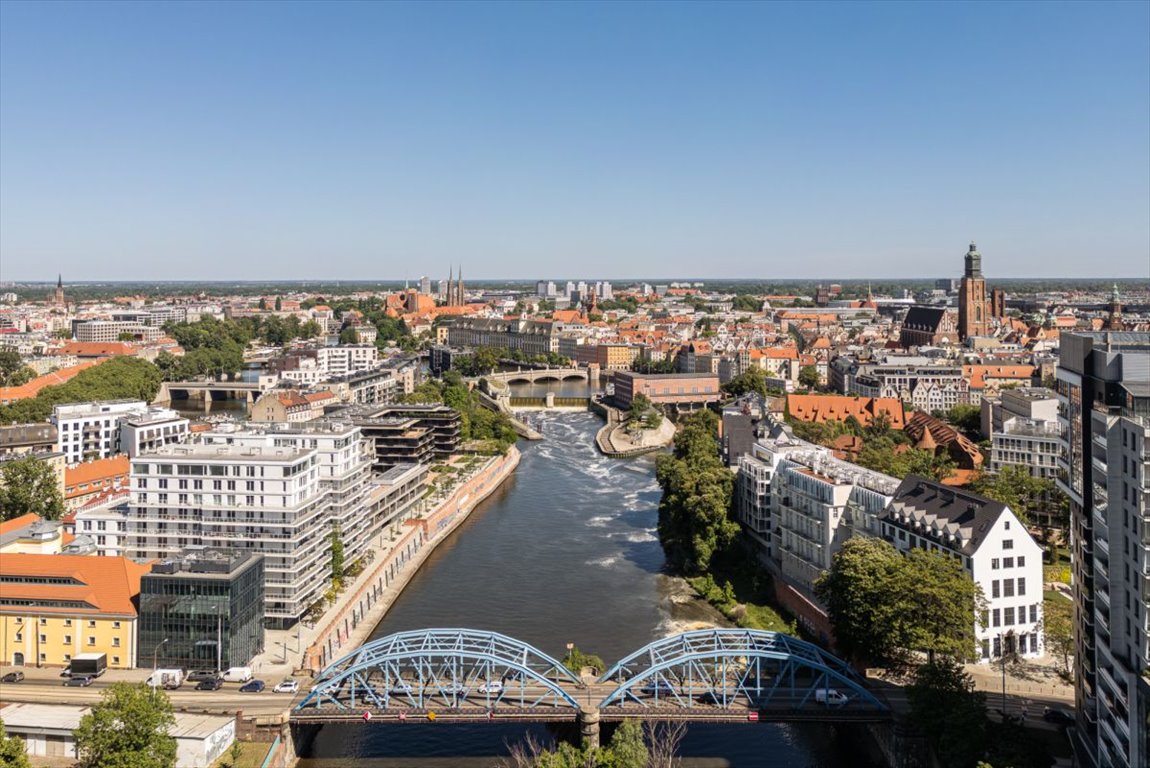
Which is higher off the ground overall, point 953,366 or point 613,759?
point 953,366

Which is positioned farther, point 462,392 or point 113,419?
point 462,392

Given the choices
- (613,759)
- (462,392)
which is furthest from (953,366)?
(613,759)

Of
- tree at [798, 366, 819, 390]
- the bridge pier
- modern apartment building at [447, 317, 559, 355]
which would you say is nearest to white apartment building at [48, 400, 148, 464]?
the bridge pier

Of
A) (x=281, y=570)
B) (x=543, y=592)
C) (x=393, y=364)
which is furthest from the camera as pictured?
(x=393, y=364)

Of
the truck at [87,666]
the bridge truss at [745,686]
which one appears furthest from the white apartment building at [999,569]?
the truck at [87,666]

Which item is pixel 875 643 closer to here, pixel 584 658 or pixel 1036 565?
pixel 1036 565

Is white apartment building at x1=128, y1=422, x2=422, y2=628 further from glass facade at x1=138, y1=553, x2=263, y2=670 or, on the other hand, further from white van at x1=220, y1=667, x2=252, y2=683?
white van at x1=220, y1=667, x2=252, y2=683
